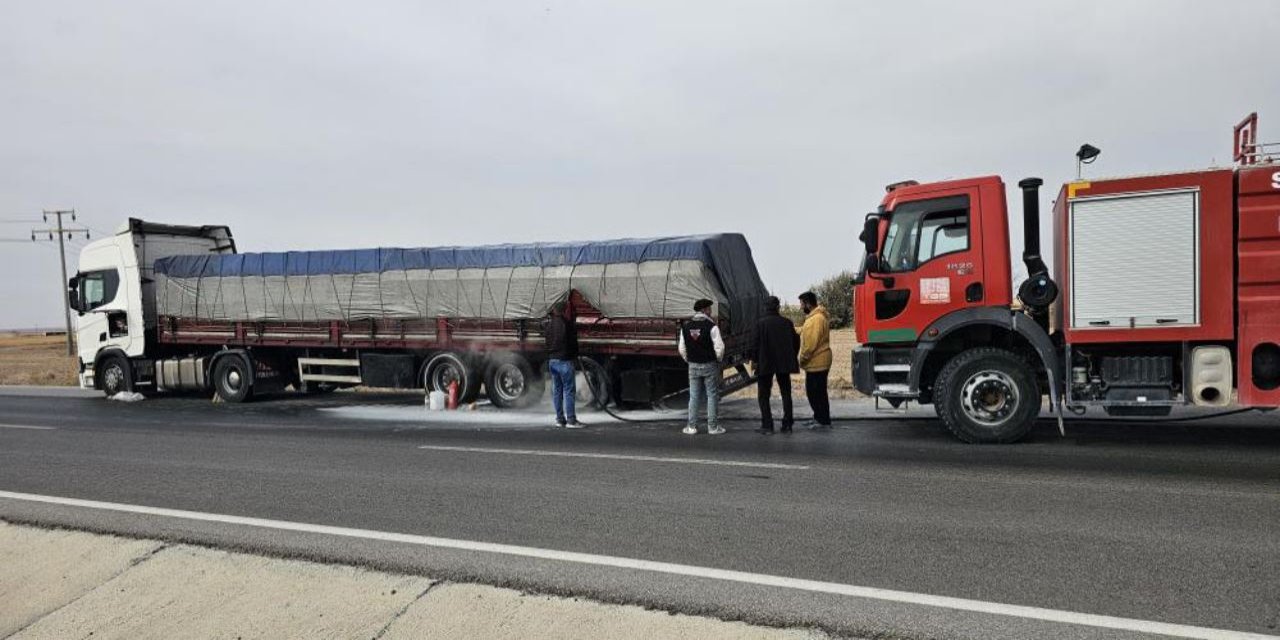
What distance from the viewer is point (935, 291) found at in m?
9.37

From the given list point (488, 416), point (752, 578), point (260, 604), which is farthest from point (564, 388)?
point (752, 578)

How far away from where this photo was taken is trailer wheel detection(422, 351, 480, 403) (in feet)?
47.5

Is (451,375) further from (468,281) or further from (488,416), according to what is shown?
(488,416)

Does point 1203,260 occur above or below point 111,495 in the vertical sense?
above

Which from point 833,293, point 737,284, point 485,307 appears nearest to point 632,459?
point 737,284

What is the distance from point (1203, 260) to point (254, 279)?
15396 mm

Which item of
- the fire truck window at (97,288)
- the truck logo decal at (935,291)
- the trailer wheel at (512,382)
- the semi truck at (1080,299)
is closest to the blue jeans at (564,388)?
the trailer wheel at (512,382)

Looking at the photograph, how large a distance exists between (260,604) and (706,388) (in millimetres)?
6790

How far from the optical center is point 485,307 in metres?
14.3

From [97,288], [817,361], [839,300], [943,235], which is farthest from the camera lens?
[839,300]

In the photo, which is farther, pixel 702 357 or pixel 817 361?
pixel 817 361

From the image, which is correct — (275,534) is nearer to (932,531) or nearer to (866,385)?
(932,531)

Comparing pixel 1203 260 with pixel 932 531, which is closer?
pixel 932 531

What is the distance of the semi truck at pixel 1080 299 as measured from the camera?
811 cm
